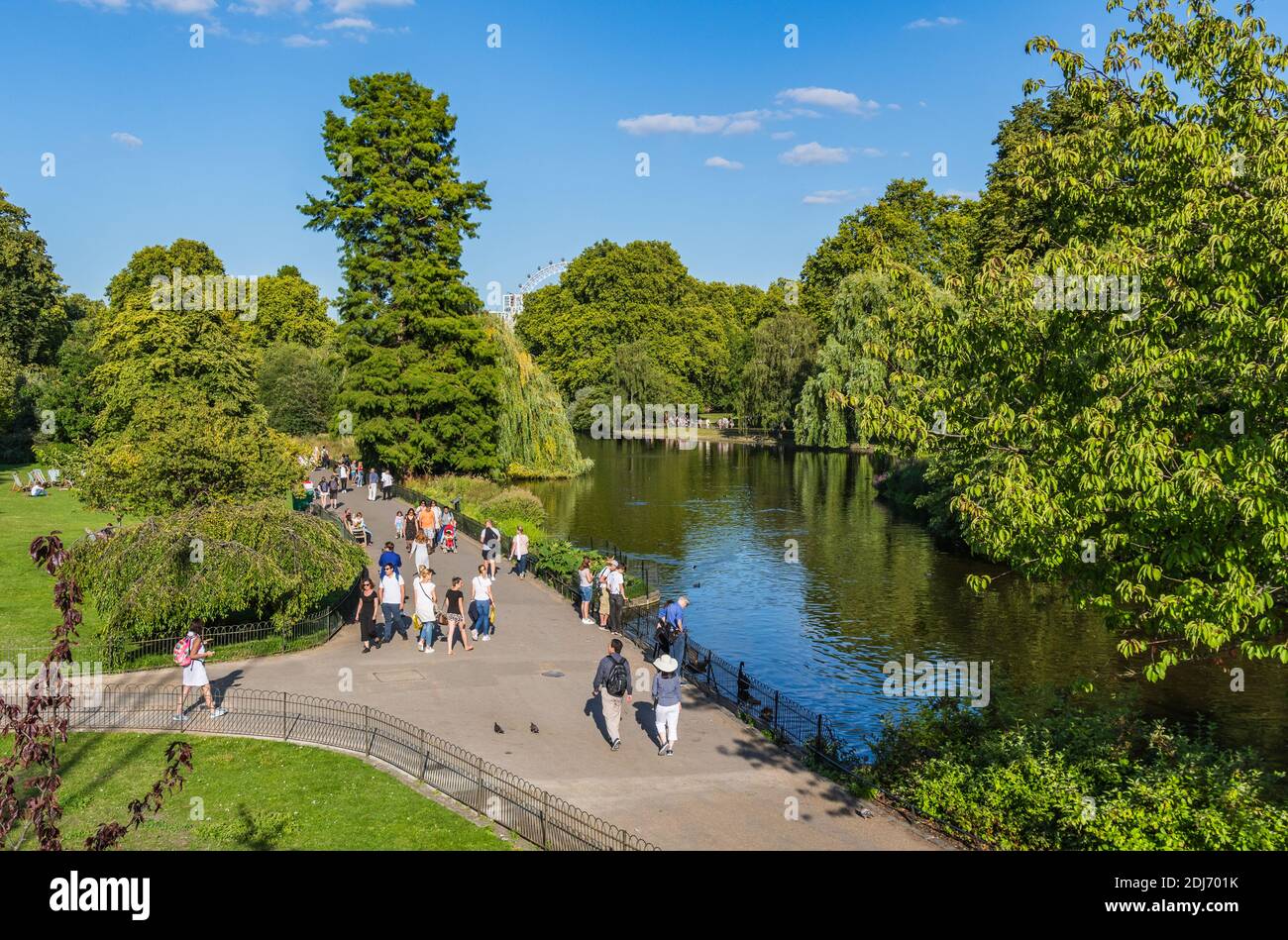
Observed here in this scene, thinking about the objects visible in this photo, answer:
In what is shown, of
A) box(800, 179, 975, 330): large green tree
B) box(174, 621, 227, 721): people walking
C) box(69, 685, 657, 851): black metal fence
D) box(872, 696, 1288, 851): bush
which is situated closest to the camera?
box(872, 696, 1288, 851): bush

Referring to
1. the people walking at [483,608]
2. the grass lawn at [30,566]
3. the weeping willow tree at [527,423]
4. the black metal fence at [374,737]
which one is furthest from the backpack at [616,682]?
the weeping willow tree at [527,423]

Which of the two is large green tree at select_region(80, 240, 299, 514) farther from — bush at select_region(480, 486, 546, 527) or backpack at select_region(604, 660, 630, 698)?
backpack at select_region(604, 660, 630, 698)

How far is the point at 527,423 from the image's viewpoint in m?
56.8

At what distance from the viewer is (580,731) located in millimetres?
15391

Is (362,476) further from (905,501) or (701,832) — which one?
(701,832)

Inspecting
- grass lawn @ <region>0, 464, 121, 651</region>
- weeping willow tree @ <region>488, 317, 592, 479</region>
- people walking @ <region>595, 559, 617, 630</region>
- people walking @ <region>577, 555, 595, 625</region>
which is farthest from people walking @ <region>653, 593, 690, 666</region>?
weeping willow tree @ <region>488, 317, 592, 479</region>

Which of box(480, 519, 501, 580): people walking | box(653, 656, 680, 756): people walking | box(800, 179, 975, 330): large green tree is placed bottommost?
box(653, 656, 680, 756): people walking

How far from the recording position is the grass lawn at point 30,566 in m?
19.9

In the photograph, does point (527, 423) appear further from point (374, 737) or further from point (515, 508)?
point (374, 737)

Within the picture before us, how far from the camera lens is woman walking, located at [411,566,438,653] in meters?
19.4

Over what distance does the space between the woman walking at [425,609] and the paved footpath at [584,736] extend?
275 mm

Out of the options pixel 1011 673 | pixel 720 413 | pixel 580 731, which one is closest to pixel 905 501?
pixel 1011 673
